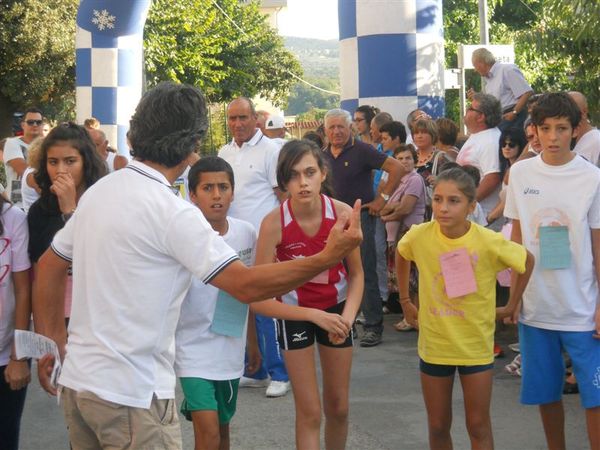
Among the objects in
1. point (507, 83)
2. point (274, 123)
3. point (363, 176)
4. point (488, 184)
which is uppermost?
point (507, 83)

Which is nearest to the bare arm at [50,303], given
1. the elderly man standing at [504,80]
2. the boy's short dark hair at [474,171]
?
the boy's short dark hair at [474,171]

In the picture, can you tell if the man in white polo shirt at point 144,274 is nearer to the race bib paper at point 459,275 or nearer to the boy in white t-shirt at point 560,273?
the race bib paper at point 459,275

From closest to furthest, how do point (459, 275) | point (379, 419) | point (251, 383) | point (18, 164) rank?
point (459, 275), point (379, 419), point (251, 383), point (18, 164)

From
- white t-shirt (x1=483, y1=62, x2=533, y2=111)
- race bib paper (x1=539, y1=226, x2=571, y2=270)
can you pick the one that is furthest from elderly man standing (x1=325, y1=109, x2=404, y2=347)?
race bib paper (x1=539, y1=226, x2=571, y2=270)

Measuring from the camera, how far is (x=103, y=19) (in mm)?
11508

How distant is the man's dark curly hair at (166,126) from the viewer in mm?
3033

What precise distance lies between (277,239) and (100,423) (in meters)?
1.83

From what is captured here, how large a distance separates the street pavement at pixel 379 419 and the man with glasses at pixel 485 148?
1.33 meters

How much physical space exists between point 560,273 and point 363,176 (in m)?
3.65

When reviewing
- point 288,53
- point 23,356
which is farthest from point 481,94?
point 288,53

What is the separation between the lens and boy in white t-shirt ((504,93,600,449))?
470 centimetres

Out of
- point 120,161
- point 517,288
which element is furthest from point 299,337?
point 120,161

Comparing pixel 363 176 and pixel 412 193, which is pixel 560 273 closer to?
pixel 363 176

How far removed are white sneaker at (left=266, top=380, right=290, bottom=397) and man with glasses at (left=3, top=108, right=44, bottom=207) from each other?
418 centimetres
